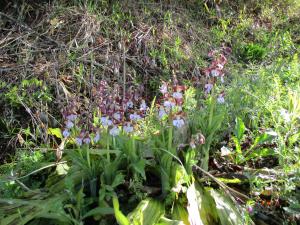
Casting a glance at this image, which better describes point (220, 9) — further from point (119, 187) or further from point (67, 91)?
point (119, 187)

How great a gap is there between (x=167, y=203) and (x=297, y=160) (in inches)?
32.8

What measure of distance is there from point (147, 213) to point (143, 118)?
116 centimetres

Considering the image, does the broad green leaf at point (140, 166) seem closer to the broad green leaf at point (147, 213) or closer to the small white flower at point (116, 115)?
the broad green leaf at point (147, 213)

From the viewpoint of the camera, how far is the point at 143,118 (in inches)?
125

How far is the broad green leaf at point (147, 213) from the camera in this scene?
204cm

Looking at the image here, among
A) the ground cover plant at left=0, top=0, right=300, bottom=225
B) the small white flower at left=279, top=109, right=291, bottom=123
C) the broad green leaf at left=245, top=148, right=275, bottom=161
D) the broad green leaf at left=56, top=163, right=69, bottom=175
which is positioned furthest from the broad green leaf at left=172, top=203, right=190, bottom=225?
the small white flower at left=279, top=109, right=291, bottom=123

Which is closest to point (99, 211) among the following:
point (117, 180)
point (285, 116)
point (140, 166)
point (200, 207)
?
point (117, 180)

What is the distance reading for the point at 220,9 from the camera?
5.37m

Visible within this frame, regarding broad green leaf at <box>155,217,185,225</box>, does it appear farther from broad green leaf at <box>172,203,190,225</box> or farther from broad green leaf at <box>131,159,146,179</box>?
broad green leaf at <box>131,159,146,179</box>

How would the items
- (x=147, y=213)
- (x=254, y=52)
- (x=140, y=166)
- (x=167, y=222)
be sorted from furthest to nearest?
(x=254, y=52) < (x=140, y=166) < (x=147, y=213) < (x=167, y=222)

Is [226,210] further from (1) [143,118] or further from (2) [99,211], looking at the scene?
(1) [143,118]

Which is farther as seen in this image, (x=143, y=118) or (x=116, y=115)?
(x=143, y=118)

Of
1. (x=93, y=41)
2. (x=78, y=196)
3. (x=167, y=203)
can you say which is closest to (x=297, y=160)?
(x=167, y=203)

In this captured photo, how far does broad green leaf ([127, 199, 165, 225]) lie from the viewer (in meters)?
2.04
